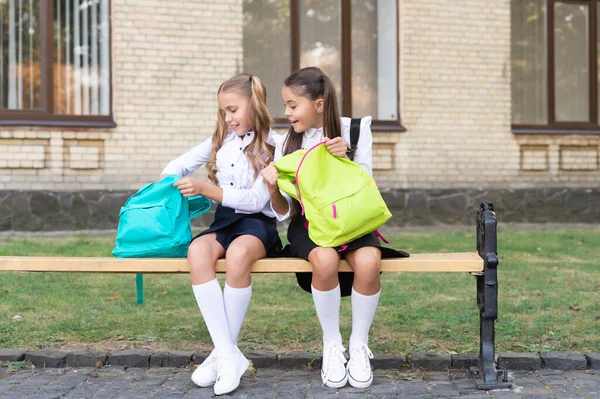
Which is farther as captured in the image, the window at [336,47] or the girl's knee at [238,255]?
the window at [336,47]

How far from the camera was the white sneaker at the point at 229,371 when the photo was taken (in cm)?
352

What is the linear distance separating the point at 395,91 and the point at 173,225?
8.24 m

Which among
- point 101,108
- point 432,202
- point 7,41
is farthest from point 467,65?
point 7,41

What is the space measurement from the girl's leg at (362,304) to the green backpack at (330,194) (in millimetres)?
112

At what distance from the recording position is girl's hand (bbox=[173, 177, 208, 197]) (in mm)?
3832

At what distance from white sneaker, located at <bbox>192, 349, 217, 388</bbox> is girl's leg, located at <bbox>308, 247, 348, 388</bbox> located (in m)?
0.51

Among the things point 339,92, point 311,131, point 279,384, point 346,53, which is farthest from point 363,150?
point 346,53

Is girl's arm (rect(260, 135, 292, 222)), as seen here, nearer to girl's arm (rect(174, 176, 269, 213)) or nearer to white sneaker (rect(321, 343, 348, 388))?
girl's arm (rect(174, 176, 269, 213))

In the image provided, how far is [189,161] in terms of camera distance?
13.9 feet

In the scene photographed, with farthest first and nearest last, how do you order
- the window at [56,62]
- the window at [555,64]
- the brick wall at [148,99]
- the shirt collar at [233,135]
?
the window at [555,64]
the window at [56,62]
the brick wall at [148,99]
the shirt collar at [233,135]

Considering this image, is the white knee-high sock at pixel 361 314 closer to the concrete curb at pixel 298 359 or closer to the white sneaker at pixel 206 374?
the concrete curb at pixel 298 359

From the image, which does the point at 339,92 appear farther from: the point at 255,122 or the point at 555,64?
the point at 255,122

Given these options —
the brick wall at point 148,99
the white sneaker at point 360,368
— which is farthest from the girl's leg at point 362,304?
the brick wall at point 148,99

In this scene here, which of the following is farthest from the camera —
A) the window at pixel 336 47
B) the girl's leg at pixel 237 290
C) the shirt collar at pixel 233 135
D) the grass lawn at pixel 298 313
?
the window at pixel 336 47
